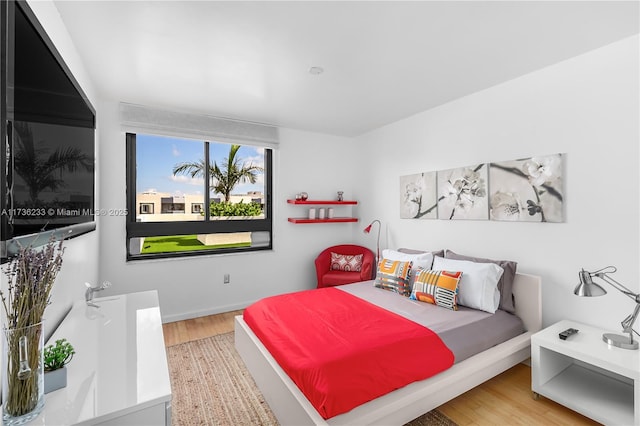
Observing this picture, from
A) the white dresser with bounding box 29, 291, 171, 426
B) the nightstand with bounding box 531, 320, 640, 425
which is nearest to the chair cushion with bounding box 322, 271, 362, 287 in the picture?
the nightstand with bounding box 531, 320, 640, 425

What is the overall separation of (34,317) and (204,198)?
3059mm

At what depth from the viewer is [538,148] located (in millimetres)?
2607

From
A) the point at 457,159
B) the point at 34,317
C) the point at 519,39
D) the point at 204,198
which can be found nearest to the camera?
the point at 34,317

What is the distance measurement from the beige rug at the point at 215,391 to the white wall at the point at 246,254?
0.88 metres

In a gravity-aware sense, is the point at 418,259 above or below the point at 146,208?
below

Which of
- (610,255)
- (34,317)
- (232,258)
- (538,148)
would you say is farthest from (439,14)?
(232,258)

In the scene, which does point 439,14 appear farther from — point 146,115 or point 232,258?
point 232,258

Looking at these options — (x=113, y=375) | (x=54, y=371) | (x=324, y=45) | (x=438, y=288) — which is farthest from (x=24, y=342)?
(x=438, y=288)

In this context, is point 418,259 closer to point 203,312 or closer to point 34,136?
point 203,312

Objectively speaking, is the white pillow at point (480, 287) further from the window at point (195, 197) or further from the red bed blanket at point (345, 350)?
the window at point (195, 197)

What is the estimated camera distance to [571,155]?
2.41 m

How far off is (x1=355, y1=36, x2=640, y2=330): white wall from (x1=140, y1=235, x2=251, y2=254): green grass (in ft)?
9.86

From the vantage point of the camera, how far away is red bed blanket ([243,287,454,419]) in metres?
1.62

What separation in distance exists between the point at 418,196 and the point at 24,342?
354cm
